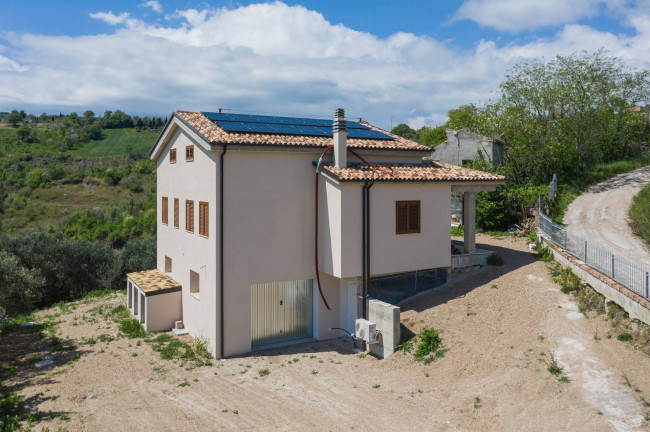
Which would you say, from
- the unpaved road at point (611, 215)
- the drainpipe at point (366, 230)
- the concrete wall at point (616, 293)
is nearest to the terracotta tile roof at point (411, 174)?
the drainpipe at point (366, 230)

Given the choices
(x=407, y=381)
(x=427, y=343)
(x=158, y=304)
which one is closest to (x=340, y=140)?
(x=427, y=343)

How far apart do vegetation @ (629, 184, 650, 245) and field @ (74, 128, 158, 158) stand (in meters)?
70.8

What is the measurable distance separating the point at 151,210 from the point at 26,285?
29161 mm

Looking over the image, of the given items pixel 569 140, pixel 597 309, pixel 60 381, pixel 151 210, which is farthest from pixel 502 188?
pixel 151 210

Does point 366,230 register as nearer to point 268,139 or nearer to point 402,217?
point 402,217

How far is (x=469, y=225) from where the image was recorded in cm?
1905

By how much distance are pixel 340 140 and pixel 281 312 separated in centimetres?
678

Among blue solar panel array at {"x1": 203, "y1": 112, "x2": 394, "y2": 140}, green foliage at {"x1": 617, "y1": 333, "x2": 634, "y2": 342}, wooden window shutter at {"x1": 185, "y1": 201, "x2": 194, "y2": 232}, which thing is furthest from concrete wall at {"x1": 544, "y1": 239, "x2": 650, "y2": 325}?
wooden window shutter at {"x1": 185, "y1": 201, "x2": 194, "y2": 232}

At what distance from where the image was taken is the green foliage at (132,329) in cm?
1792

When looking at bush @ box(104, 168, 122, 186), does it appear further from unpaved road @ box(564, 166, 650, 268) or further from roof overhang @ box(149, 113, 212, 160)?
unpaved road @ box(564, 166, 650, 268)

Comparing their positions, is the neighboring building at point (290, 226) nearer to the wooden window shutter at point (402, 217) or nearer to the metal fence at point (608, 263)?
the wooden window shutter at point (402, 217)

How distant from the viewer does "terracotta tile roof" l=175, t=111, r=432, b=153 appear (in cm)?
1546

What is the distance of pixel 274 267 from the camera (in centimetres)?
1620

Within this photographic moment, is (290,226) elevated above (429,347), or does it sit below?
above
